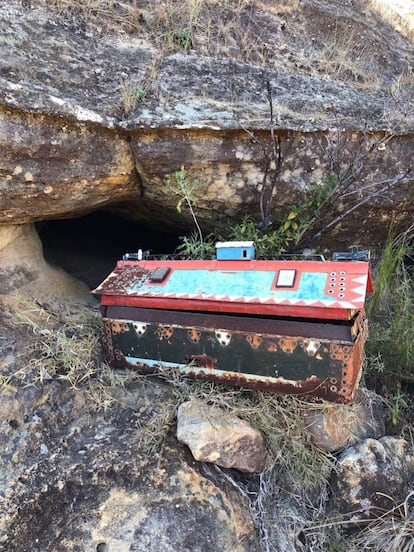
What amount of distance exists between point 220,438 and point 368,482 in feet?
2.09

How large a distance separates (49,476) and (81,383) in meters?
0.41

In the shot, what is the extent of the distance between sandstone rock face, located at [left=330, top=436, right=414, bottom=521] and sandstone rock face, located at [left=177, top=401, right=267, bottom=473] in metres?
0.33

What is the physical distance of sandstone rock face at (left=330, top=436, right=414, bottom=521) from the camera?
1.63m

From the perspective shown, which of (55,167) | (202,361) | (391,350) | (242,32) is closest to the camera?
(202,361)

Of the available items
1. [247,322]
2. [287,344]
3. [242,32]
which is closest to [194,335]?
[247,322]

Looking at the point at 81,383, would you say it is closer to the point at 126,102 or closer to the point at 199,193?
the point at 199,193

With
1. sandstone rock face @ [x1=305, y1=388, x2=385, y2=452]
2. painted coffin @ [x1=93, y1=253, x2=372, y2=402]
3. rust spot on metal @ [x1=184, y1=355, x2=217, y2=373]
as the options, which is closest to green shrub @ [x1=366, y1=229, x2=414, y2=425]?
sandstone rock face @ [x1=305, y1=388, x2=385, y2=452]

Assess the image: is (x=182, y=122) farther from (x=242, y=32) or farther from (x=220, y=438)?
(x=220, y=438)

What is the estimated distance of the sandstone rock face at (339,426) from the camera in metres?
1.71

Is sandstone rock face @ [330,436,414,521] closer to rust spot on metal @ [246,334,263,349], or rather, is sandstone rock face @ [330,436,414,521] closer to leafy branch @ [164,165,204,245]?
rust spot on metal @ [246,334,263,349]

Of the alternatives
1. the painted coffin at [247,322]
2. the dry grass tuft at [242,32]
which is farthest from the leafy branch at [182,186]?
the dry grass tuft at [242,32]

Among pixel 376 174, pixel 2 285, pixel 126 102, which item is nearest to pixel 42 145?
pixel 126 102

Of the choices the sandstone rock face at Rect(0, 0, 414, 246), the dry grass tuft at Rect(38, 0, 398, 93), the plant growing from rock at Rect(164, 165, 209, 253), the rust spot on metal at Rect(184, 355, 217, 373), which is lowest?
the rust spot on metal at Rect(184, 355, 217, 373)

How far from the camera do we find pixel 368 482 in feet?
5.41
